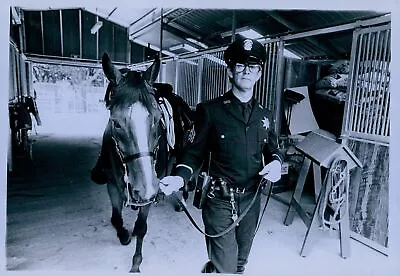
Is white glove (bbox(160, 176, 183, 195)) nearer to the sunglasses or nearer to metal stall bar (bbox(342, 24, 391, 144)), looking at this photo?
the sunglasses

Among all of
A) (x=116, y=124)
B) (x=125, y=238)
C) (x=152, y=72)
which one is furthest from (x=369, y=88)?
(x=125, y=238)

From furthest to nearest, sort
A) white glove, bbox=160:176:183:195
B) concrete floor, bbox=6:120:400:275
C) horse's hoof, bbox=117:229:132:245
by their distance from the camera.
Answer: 1. horse's hoof, bbox=117:229:132:245
2. concrete floor, bbox=6:120:400:275
3. white glove, bbox=160:176:183:195

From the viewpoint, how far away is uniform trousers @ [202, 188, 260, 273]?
652 mm

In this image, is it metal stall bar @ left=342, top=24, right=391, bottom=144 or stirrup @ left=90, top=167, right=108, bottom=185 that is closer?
metal stall bar @ left=342, top=24, right=391, bottom=144

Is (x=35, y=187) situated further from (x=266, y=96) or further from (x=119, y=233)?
(x=266, y=96)

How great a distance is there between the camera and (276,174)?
664 millimetres

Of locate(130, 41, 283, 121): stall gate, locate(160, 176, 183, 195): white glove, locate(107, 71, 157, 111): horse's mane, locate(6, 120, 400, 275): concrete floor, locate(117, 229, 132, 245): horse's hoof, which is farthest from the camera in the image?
locate(130, 41, 283, 121): stall gate

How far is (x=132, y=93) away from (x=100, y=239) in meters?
0.56

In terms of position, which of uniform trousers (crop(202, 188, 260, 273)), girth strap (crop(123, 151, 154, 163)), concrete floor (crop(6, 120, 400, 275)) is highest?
girth strap (crop(123, 151, 154, 163))

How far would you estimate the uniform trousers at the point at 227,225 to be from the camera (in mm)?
652

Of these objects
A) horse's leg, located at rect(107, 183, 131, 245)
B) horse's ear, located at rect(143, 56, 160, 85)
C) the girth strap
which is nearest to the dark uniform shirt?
the girth strap

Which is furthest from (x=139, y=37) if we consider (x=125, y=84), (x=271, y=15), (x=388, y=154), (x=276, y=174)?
(x=388, y=154)

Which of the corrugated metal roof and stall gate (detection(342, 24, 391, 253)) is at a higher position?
the corrugated metal roof

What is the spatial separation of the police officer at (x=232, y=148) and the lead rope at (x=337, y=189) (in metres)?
0.35
